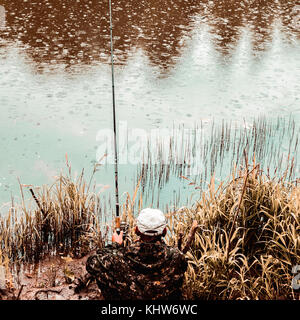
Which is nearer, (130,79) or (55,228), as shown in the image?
(55,228)

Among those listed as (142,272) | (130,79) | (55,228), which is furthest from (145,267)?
(130,79)

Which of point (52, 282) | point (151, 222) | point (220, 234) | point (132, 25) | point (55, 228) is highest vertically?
point (151, 222)

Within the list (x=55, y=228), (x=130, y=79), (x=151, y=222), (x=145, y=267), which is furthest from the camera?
(x=130, y=79)

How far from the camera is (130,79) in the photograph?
23.3ft

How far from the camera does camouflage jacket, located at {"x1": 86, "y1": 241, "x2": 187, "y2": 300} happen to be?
2.35 m

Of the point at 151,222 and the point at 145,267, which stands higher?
the point at 151,222

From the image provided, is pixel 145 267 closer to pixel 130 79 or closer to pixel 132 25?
pixel 130 79

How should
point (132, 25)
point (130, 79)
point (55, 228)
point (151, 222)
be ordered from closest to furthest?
point (151, 222) < point (55, 228) < point (130, 79) < point (132, 25)

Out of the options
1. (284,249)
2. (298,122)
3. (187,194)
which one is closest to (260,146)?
(298,122)

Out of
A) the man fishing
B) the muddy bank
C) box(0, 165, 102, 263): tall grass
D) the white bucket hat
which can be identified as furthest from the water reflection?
the white bucket hat

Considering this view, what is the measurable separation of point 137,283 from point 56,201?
1.64 meters

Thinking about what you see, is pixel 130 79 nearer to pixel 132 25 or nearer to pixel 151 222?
pixel 132 25

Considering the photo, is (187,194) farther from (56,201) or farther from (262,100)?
(262,100)

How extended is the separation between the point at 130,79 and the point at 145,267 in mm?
5140
